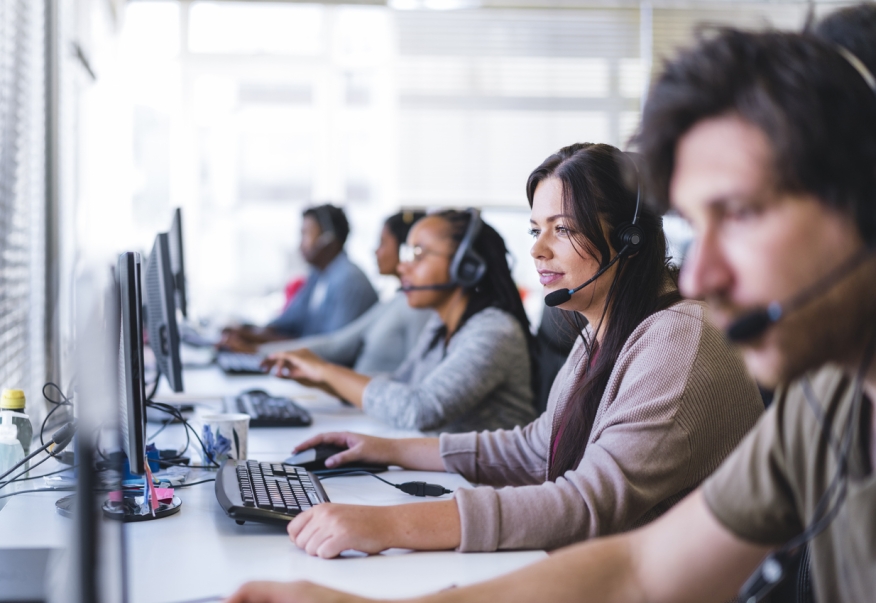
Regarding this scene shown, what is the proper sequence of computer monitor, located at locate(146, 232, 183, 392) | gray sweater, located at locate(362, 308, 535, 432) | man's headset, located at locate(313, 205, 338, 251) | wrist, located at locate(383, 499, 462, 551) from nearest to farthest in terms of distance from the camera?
wrist, located at locate(383, 499, 462, 551) < computer monitor, located at locate(146, 232, 183, 392) < gray sweater, located at locate(362, 308, 535, 432) < man's headset, located at locate(313, 205, 338, 251)

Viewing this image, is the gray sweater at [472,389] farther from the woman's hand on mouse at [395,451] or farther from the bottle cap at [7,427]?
the bottle cap at [7,427]

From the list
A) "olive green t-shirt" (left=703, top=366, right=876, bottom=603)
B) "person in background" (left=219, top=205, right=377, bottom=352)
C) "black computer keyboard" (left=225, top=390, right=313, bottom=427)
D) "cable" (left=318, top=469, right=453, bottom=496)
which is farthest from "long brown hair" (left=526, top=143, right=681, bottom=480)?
"person in background" (left=219, top=205, right=377, bottom=352)

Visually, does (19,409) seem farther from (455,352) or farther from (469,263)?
(469,263)

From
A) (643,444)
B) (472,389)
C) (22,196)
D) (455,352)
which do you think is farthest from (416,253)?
(643,444)

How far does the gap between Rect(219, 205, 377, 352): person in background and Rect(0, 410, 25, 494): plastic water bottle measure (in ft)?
6.65

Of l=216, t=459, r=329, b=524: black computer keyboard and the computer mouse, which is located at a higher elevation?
l=216, t=459, r=329, b=524: black computer keyboard

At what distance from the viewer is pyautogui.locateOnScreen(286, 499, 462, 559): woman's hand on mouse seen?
1.03 m

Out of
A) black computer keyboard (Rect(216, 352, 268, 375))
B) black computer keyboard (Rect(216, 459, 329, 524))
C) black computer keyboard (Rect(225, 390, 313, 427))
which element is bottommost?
black computer keyboard (Rect(216, 352, 268, 375))

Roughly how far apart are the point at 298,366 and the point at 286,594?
4.69 ft

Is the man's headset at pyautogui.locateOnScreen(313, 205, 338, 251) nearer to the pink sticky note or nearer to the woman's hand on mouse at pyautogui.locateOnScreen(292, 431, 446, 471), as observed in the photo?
the woman's hand on mouse at pyautogui.locateOnScreen(292, 431, 446, 471)

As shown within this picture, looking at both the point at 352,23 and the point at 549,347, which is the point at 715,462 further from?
the point at 352,23

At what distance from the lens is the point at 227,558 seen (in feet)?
3.34

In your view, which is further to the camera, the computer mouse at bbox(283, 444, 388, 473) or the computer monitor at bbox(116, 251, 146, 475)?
the computer mouse at bbox(283, 444, 388, 473)

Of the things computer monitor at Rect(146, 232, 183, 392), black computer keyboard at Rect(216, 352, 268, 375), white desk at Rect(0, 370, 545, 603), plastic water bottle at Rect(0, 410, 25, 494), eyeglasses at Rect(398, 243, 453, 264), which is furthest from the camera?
black computer keyboard at Rect(216, 352, 268, 375)
